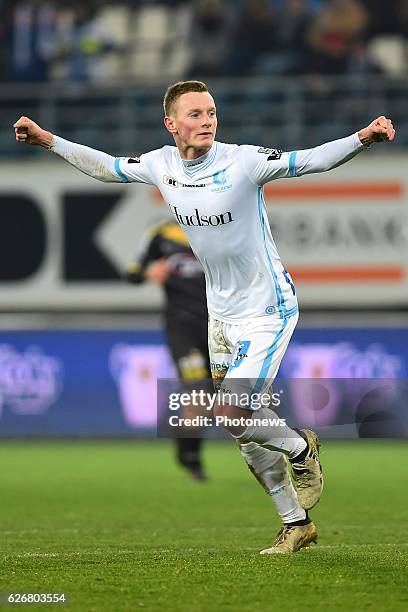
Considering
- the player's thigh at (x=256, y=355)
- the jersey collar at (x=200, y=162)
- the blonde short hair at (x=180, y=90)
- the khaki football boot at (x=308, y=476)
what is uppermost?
the blonde short hair at (x=180, y=90)

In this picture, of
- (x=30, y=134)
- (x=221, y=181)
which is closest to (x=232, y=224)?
(x=221, y=181)

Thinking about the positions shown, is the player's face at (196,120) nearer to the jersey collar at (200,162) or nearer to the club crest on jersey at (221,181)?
the jersey collar at (200,162)

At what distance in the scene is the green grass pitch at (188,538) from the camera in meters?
5.20

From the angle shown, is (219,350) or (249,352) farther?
(219,350)

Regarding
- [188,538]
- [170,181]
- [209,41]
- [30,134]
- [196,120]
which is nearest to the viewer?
[196,120]

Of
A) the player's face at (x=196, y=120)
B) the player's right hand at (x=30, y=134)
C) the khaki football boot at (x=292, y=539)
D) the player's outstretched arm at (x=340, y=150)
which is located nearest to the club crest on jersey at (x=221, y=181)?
the player's face at (x=196, y=120)

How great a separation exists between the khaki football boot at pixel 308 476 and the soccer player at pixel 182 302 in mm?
4867

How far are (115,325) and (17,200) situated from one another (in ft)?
7.91

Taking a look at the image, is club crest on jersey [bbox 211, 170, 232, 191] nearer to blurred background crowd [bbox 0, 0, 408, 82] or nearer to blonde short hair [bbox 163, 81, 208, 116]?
blonde short hair [bbox 163, 81, 208, 116]

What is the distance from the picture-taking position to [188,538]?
24.7ft

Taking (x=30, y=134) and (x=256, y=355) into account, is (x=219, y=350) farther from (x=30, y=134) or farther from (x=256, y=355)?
(x=30, y=134)

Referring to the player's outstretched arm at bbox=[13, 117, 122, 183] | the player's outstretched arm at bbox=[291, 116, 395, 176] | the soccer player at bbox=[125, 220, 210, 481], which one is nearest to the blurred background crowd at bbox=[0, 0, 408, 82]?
the soccer player at bbox=[125, 220, 210, 481]

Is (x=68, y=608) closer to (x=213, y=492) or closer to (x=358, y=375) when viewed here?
(x=213, y=492)

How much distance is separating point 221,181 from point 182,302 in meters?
5.75
